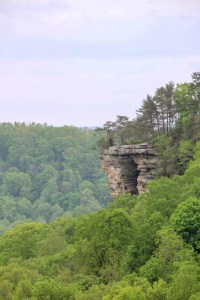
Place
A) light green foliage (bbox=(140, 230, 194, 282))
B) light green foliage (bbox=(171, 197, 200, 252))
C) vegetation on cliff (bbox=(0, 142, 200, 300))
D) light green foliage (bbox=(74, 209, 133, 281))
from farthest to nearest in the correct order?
light green foliage (bbox=(74, 209, 133, 281))
light green foliage (bbox=(171, 197, 200, 252))
light green foliage (bbox=(140, 230, 194, 282))
vegetation on cliff (bbox=(0, 142, 200, 300))

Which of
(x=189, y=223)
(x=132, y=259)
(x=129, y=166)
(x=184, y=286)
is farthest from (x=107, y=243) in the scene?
(x=129, y=166)

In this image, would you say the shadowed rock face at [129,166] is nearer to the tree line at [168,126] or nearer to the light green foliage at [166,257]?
the tree line at [168,126]

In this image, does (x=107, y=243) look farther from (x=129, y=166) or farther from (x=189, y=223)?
(x=129, y=166)

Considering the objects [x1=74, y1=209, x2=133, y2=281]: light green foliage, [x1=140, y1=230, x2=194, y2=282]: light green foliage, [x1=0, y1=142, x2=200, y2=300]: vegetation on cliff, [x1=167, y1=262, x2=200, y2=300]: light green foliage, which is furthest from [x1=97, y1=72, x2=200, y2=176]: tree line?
[x1=167, y1=262, x2=200, y2=300]: light green foliage

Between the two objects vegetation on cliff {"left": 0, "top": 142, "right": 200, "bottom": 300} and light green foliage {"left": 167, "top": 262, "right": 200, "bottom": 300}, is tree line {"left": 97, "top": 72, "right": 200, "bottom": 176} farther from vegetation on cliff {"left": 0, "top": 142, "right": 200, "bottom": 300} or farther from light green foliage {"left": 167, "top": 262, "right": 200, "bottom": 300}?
light green foliage {"left": 167, "top": 262, "right": 200, "bottom": 300}

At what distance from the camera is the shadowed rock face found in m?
73.4

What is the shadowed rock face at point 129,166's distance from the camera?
241ft

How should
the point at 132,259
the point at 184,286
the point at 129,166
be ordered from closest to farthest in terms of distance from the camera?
the point at 184,286, the point at 132,259, the point at 129,166

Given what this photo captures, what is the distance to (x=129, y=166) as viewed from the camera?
76.8 metres

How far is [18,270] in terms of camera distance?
47.2 m

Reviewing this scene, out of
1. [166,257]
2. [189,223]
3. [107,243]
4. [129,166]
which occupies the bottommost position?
[166,257]

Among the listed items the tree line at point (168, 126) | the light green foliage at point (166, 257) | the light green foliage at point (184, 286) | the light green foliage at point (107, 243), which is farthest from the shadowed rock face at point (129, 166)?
the light green foliage at point (184, 286)

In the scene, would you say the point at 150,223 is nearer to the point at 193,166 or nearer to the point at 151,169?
the point at 193,166

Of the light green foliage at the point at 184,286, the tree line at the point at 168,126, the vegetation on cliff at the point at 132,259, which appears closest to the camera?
the light green foliage at the point at 184,286
